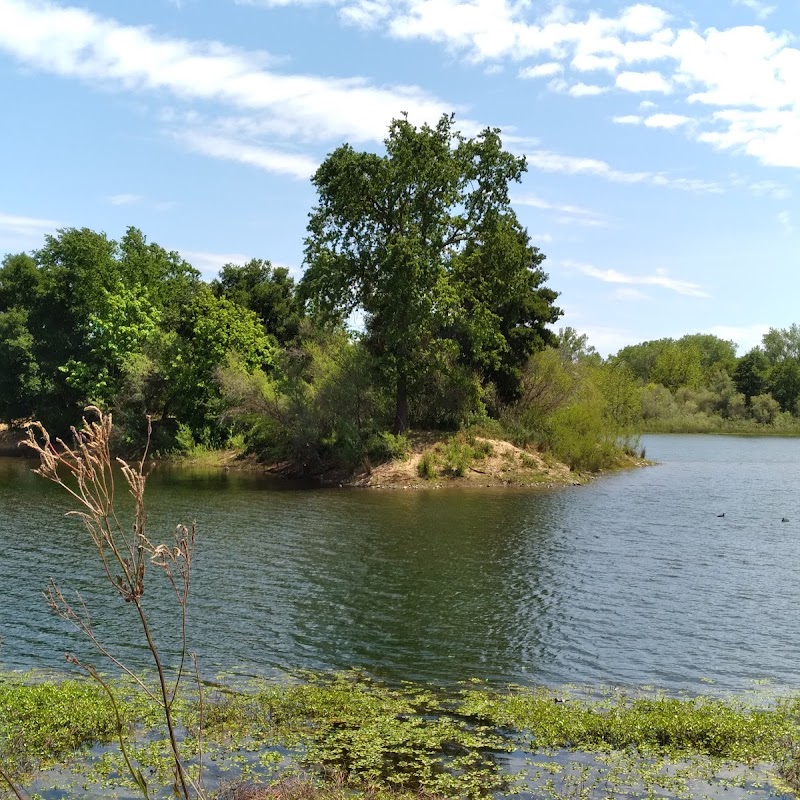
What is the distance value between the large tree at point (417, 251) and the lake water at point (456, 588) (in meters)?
10.7

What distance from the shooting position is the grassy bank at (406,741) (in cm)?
1040

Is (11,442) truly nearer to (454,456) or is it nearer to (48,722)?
(454,456)

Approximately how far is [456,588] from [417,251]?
25.7 m

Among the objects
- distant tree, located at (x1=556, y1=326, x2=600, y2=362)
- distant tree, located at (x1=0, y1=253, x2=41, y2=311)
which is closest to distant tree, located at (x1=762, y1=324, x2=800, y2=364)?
distant tree, located at (x1=556, y1=326, x2=600, y2=362)

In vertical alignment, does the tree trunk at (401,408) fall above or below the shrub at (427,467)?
above

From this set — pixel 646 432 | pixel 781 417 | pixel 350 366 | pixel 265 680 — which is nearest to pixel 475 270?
pixel 350 366

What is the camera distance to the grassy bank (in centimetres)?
1040

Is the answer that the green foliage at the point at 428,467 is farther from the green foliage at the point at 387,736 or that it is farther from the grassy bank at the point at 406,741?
the grassy bank at the point at 406,741

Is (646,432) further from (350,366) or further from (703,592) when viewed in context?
(703,592)

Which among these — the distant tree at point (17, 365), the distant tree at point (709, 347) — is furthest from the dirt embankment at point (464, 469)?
the distant tree at point (709, 347)

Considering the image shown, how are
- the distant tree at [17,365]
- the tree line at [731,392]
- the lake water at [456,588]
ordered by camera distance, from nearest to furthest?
the lake water at [456,588] → the distant tree at [17,365] → the tree line at [731,392]

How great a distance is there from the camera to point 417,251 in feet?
145

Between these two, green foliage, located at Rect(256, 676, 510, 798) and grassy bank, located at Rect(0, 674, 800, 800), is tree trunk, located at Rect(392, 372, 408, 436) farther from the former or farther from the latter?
grassy bank, located at Rect(0, 674, 800, 800)

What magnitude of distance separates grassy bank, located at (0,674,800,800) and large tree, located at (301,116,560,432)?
1289 inches
